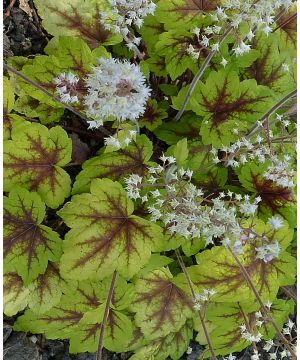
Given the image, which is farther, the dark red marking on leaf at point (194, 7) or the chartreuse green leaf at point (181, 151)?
the dark red marking on leaf at point (194, 7)

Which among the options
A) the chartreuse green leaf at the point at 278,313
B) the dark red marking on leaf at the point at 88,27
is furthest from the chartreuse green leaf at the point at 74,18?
the chartreuse green leaf at the point at 278,313

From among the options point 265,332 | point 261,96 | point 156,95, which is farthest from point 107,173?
point 265,332

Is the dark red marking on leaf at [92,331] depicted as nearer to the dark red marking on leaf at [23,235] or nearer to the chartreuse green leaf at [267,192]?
the dark red marking on leaf at [23,235]

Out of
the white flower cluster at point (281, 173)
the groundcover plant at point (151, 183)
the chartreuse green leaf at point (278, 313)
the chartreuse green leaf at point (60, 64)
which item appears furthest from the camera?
the chartreuse green leaf at point (278, 313)

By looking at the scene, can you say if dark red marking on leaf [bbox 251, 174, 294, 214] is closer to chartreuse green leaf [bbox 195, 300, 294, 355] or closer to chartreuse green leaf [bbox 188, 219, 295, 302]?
chartreuse green leaf [bbox 188, 219, 295, 302]

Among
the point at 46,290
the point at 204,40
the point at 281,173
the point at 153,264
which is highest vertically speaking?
the point at 204,40

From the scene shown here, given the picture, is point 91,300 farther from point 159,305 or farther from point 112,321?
point 159,305

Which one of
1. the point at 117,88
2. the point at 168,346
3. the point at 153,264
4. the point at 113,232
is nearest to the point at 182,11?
the point at 117,88
